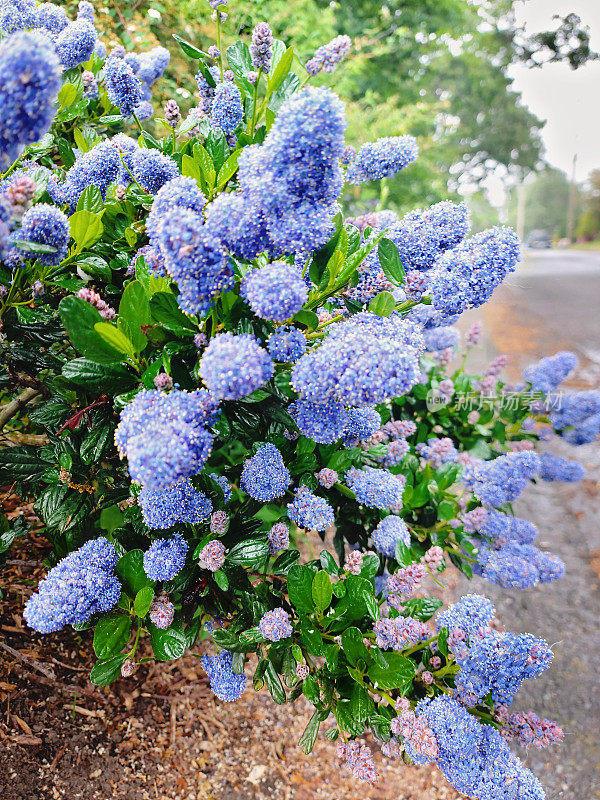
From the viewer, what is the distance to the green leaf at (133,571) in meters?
1.36

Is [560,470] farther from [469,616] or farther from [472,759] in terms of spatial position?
[472,759]

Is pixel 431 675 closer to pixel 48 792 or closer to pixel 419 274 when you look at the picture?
pixel 419 274

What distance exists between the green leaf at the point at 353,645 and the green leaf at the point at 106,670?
1.91 feet

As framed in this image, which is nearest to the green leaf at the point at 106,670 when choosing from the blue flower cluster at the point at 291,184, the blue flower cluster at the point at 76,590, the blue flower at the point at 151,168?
the blue flower cluster at the point at 76,590

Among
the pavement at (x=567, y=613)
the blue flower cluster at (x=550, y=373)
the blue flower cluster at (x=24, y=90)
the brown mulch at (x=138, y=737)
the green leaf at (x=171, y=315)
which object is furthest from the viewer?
the blue flower cluster at (x=550, y=373)

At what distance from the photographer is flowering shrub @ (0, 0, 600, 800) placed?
2.99 ft

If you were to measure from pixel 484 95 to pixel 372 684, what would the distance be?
21943 millimetres

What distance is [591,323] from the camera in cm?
1023

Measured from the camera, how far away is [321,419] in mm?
1146

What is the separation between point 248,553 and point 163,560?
0.71 ft

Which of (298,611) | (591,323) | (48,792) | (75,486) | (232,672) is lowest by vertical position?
(591,323)

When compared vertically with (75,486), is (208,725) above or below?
below

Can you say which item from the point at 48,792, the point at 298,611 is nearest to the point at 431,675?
the point at 298,611

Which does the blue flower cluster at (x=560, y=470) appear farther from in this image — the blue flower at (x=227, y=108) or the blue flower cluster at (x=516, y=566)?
the blue flower at (x=227, y=108)
